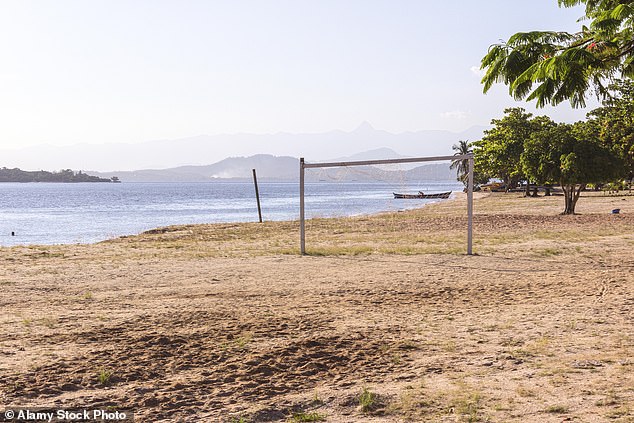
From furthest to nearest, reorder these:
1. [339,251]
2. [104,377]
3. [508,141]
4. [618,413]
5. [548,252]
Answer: [508,141] → [339,251] → [548,252] → [104,377] → [618,413]

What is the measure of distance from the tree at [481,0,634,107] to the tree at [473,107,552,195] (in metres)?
41.9

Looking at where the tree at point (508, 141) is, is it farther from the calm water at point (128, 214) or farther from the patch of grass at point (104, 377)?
the patch of grass at point (104, 377)

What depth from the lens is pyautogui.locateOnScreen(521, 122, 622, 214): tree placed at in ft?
84.6

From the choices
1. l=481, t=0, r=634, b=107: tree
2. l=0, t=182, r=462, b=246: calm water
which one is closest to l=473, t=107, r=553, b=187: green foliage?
l=0, t=182, r=462, b=246: calm water

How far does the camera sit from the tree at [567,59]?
656 centimetres

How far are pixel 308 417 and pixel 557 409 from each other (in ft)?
5.92

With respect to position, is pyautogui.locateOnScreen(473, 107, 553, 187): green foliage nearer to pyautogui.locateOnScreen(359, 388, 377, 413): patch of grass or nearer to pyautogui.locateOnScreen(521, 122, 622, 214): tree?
pyautogui.locateOnScreen(521, 122, 622, 214): tree

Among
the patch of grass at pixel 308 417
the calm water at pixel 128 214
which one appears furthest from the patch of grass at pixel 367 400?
the calm water at pixel 128 214

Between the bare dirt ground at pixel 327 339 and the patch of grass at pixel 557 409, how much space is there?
5 cm

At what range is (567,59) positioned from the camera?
257 inches

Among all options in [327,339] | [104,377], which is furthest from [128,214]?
[104,377]

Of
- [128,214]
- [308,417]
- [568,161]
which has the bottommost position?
[128,214]

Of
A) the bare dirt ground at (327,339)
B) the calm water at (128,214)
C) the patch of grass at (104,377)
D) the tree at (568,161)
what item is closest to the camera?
the bare dirt ground at (327,339)

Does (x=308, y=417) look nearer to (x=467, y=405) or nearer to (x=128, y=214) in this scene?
(x=467, y=405)
